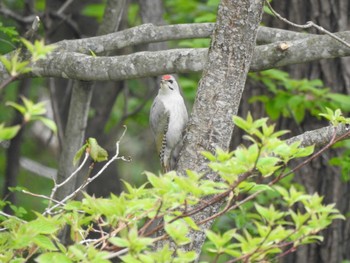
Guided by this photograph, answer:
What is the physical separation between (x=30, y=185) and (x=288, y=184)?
3.79 meters

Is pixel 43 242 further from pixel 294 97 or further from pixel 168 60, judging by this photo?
pixel 294 97

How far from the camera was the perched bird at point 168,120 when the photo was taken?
5.87 meters

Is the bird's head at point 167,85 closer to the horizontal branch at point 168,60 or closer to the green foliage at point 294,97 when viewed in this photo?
the green foliage at point 294,97

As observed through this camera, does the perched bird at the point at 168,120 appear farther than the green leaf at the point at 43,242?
Yes

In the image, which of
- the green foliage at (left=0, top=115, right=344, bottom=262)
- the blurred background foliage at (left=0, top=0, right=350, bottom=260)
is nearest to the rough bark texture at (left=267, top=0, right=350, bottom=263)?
the blurred background foliage at (left=0, top=0, right=350, bottom=260)

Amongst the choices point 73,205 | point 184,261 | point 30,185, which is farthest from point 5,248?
point 30,185

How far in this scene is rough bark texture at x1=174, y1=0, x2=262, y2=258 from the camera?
A: 3.75 meters

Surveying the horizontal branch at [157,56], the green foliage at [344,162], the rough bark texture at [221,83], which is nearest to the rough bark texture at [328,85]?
the green foliage at [344,162]

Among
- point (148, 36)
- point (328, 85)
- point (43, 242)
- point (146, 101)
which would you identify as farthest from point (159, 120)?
point (43, 242)

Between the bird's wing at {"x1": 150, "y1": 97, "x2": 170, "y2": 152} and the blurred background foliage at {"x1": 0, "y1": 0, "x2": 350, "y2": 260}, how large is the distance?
0.69 meters

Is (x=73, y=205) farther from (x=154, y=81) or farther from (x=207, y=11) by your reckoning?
(x=154, y=81)

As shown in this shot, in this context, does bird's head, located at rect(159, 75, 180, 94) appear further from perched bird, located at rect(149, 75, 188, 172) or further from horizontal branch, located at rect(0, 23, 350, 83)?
horizontal branch, located at rect(0, 23, 350, 83)

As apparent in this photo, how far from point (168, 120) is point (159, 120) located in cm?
12

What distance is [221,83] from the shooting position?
3.82 m
